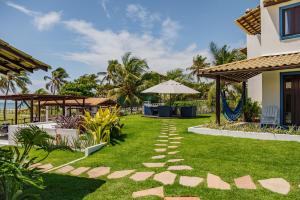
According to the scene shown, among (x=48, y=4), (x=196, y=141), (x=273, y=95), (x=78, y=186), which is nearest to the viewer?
(x=78, y=186)

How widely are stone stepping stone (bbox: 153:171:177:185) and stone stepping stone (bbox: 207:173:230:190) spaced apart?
76 centimetres

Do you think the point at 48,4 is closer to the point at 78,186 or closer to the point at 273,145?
the point at 78,186

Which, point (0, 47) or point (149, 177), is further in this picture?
point (149, 177)

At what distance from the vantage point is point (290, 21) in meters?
12.2

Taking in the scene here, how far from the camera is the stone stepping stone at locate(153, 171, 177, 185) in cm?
584

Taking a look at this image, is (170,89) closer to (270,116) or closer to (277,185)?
(270,116)

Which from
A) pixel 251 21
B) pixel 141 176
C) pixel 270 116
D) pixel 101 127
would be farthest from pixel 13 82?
pixel 141 176

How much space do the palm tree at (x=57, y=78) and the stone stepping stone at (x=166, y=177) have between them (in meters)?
68.1

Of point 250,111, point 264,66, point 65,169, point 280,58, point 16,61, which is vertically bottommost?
point 65,169

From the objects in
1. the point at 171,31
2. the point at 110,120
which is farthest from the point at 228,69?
the point at 171,31

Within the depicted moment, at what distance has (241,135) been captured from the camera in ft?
35.6

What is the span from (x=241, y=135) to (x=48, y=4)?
378 inches

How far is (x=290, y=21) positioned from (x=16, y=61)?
36.9 feet

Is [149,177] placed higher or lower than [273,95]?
lower
